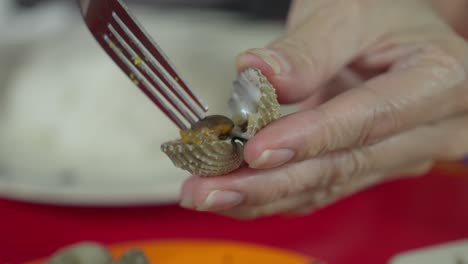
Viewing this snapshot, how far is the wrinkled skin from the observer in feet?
2.26

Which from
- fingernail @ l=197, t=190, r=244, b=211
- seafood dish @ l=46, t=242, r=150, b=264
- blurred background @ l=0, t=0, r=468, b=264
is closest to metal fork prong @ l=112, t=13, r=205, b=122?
fingernail @ l=197, t=190, r=244, b=211

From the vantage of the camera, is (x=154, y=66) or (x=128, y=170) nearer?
(x=154, y=66)

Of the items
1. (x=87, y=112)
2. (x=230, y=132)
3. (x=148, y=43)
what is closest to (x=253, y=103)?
(x=230, y=132)

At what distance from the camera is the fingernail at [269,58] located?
71 cm

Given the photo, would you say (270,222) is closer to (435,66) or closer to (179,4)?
(435,66)

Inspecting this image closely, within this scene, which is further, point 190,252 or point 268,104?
point 190,252

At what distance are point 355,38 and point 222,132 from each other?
313 mm

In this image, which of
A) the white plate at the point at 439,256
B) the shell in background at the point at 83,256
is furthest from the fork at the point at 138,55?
the white plate at the point at 439,256

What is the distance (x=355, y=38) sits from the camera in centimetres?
88

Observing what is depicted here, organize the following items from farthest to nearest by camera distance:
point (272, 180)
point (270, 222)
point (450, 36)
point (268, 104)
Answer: point (270, 222)
point (450, 36)
point (272, 180)
point (268, 104)

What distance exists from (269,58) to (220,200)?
17 centimetres

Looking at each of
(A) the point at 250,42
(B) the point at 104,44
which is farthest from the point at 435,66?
(A) the point at 250,42

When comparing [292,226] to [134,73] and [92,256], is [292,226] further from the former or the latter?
[134,73]

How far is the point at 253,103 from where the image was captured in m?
0.66
